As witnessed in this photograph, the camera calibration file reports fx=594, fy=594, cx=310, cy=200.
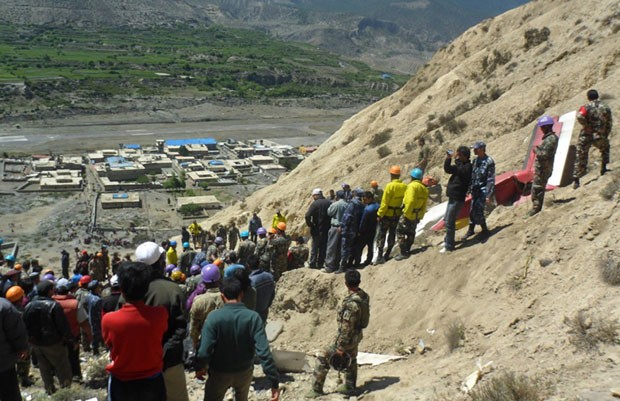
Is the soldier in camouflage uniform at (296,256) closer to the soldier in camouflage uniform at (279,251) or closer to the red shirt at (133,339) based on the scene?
the soldier in camouflage uniform at (279,251)

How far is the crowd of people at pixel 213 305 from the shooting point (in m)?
5.07

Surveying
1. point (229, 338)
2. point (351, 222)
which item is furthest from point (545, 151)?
point (229, 338)

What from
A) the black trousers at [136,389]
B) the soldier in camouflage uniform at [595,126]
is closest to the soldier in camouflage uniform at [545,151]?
the soldier in camouflage uniform at [595,126]

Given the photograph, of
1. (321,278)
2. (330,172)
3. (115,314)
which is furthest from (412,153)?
(115,314)

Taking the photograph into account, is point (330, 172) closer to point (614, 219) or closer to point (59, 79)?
point (614, 219)

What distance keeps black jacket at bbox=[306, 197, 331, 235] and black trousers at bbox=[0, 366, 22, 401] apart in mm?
6649

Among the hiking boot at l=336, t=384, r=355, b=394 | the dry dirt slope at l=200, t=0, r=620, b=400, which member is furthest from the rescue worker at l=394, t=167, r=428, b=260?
the hiking boot at l=336, t=384, r=355, b=394

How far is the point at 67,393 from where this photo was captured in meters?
7.48

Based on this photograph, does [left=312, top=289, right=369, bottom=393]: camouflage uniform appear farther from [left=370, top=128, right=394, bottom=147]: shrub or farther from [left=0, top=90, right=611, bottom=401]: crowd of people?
[left=370, top=128, right=394, bottom=147]: shrub

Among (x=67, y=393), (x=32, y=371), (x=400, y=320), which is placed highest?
(x=400, y=320)

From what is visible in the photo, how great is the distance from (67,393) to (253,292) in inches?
107

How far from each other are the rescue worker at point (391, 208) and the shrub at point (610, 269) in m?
3.77

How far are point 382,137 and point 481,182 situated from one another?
49.6ft

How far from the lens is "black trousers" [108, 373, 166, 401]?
5.07 meters
